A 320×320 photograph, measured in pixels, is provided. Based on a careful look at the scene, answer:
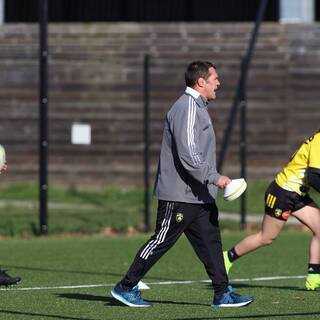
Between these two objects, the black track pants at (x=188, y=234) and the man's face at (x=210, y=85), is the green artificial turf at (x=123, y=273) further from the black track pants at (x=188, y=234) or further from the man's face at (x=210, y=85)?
the man's face at (x=210, y=85)

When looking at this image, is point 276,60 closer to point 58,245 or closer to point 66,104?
point 66,104

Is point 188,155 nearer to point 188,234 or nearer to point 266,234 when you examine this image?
point 188,234

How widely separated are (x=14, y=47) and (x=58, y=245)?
913 cm

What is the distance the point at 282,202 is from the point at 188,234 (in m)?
1.29

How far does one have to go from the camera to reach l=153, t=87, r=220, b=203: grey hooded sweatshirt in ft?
23.7

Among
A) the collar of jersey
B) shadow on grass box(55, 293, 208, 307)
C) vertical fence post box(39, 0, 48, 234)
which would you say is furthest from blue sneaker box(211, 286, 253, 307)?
vertical fence post box(39, 0, 48, 234)

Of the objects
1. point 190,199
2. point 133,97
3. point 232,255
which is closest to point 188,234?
point 190,199

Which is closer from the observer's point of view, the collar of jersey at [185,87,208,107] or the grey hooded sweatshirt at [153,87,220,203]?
the grey hooded sweatshirt at [153,87,220,203]

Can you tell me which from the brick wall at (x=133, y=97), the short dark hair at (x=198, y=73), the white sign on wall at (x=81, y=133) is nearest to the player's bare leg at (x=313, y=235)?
the short dark hair at (x=198, y=73)

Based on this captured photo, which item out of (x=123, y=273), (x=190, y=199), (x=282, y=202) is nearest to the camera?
(x=190, y=199)

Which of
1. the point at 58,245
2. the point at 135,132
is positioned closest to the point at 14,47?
the point at 135,132

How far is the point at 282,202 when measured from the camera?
28.0 ft

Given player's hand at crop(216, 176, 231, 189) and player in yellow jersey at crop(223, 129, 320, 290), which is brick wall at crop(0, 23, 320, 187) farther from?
player's hand at crop(216, 176, 231, 189)

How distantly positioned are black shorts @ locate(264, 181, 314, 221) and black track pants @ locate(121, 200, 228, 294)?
43.5 inches
